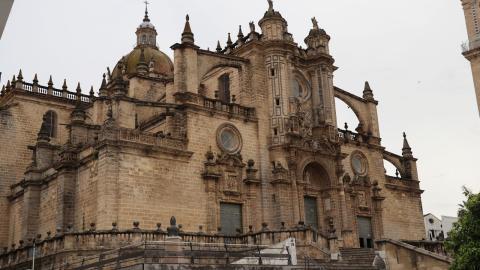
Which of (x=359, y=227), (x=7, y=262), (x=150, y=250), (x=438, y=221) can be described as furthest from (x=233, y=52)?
(x=438, y=221)

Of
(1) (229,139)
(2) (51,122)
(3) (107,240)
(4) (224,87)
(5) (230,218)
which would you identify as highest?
(4) (224,87)

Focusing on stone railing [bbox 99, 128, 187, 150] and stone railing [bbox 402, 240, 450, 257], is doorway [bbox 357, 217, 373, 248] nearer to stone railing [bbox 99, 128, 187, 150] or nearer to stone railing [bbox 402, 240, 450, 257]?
stone railing [bbox 402, 240, 450, 257]

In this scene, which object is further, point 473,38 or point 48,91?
point 473,38

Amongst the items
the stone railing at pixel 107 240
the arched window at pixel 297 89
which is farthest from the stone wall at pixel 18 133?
the arched window at pixel 297 89

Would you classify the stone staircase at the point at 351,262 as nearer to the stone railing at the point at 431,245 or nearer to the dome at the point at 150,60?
the stone railing at the point at 431,245

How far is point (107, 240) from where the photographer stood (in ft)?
67.8

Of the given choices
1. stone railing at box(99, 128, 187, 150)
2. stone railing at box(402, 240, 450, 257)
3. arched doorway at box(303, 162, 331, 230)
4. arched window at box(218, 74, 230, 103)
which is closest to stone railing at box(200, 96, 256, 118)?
stone railing at box(99, 128, 187, 150)

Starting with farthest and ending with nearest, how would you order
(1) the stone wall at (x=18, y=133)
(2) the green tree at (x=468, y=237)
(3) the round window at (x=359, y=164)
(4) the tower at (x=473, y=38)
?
(4) the tower at (x=473, y=38) → (3) the round window at (x=359, y=164) → (1) the stone wall at (x=18, y=133) → (2) the green tree at (x=468, y=237)

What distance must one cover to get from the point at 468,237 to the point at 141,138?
14.2 metres

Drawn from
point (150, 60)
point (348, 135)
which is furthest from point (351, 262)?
point (150, 60)

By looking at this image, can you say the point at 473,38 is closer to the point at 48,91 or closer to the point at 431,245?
the point at 431,245

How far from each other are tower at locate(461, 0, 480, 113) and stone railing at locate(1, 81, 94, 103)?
2653cm

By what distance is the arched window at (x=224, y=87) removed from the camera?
32.7 meters

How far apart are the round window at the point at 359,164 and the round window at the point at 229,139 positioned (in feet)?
30.1
